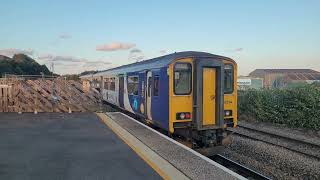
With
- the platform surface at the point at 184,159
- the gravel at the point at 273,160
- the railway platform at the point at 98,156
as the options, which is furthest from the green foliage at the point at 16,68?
the gravel at the point at 273,160

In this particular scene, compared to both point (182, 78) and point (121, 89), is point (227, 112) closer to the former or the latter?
point (182, 78)

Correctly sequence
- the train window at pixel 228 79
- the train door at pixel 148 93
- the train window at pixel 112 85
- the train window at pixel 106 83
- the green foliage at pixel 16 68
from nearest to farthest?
the train window at pixel 228 79 → the train door at pixel 148 93 → the train window at pixel 112 85 → the train window at pixel 106 83 → the green foliage at pixel 16 68

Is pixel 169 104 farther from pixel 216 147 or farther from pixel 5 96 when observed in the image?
pixel 5 96

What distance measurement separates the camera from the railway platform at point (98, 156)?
22.1ft

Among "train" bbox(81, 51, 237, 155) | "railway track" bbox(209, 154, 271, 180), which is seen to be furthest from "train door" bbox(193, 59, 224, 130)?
"railway track" bbox(209, 154, 271, 180)

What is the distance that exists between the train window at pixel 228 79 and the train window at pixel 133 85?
4233mm

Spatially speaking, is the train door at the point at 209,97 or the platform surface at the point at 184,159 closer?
the platform surface at the point at 184,159

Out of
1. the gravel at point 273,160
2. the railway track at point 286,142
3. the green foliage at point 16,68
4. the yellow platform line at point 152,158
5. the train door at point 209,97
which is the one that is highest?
the green foliage at point 16,68

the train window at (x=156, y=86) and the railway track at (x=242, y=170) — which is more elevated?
the train window at (x=156, y=86)

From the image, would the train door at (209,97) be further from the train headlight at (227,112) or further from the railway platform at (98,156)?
the railway platform at (98,156)

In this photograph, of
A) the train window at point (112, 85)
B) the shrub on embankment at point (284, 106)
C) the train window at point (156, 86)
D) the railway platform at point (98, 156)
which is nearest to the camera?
the railway platform at point (98, 156)

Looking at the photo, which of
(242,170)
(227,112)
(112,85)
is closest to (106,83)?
(112,85)

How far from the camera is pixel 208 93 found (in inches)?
416

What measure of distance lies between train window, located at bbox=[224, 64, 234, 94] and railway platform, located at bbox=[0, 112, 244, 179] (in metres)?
2.67
